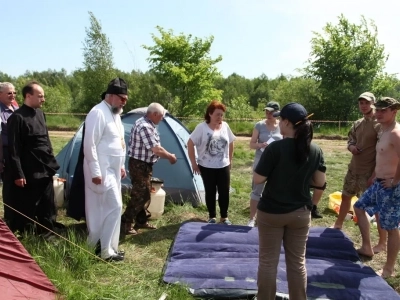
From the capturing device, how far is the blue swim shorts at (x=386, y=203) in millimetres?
3861

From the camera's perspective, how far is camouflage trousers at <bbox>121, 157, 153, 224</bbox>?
4.88 metres

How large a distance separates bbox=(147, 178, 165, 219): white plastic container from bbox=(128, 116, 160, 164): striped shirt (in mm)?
753

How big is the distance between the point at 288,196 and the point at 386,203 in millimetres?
1619

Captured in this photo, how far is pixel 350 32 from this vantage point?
22203mm

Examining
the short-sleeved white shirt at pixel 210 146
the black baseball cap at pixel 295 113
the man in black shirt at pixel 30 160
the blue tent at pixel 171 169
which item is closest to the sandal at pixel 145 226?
the blue tent at pixel 171 169

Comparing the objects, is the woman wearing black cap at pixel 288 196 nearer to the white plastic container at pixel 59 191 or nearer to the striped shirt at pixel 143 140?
the striped shirt at pixel 143 140

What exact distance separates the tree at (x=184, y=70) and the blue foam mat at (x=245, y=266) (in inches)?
730

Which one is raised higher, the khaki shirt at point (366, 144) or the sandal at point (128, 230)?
the khaki shirt at point (366, 144)

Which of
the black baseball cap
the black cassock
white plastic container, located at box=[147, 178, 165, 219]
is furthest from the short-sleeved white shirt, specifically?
the black baseball cap

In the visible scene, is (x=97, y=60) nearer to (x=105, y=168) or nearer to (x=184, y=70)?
(x=184, y=70)

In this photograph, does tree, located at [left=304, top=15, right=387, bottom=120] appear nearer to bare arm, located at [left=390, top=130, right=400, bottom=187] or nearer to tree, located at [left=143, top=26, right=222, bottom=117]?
tree, located at [left=143, top=26, right=222, bottom=117]

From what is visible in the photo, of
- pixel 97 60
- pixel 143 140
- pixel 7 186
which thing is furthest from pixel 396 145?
pixel 97 60

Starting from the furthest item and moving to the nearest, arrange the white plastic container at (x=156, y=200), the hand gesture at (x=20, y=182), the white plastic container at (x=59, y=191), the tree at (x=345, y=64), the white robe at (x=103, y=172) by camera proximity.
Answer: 1. the tree at (x=345, y=64)
2. the white plastic container at (x=59, y=191)
3. the white plastic container at (x=156, y=200)
4. the hand gesture at (x=20, y=182)
5. the white robe at (x=103, y=172)

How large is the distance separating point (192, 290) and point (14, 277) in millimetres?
1315
